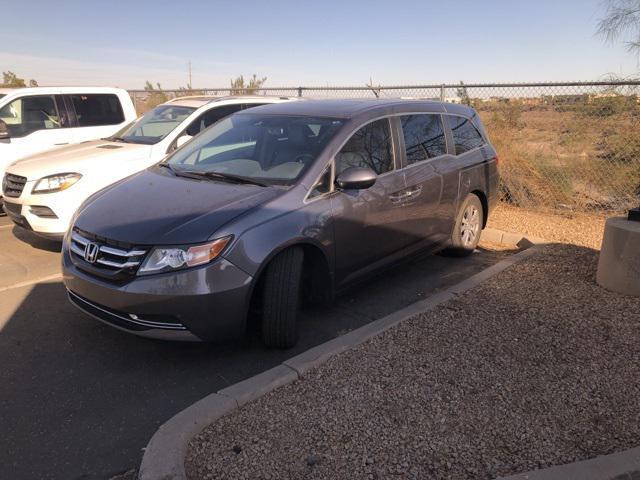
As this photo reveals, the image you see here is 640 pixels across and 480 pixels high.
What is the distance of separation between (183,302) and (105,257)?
68 cm

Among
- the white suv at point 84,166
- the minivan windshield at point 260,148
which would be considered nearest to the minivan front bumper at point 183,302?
the minivan windshield at point 260,148

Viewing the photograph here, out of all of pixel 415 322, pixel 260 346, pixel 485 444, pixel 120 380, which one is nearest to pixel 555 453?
pixel 485 444

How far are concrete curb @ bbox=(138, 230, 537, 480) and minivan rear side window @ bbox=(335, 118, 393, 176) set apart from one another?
1.26m

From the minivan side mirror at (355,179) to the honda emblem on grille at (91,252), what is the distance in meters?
1.80

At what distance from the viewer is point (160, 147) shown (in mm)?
6699

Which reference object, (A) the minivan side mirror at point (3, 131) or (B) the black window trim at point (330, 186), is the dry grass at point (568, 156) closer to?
(B) the black window trim at point (330, 186)

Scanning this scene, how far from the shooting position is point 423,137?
17.0 feet

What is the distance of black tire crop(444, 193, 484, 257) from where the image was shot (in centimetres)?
577

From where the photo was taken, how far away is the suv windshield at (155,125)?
275 inches

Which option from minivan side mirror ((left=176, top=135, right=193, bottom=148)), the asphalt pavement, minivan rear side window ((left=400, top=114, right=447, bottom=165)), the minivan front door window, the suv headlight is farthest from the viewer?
the minivan front door window

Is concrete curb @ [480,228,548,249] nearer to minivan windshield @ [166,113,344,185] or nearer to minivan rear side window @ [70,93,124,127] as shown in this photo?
minivan windshield @ [166,113,344,185]

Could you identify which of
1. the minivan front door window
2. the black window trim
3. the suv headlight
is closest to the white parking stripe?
the suv headlight

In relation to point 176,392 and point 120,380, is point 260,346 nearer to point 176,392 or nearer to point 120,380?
point 176,392

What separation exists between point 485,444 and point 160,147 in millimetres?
5456
